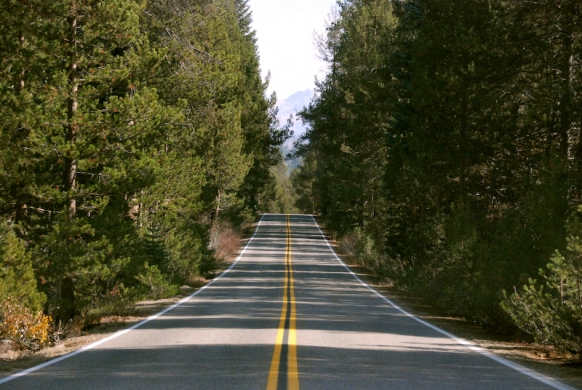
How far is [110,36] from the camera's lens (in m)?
18.3

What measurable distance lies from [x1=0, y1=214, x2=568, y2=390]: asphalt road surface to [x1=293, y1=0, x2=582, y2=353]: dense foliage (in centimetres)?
185

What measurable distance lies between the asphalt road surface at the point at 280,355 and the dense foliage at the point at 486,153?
6.06 feet

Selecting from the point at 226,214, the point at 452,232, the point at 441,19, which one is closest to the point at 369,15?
the point at 226,214

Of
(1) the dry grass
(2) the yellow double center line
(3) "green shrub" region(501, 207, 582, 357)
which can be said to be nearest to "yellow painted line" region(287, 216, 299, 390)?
(2) the yellow double center line

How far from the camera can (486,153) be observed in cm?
1995

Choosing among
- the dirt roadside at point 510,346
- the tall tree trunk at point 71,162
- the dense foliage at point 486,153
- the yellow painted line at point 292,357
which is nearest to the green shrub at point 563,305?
the dense foliage at point 486,153

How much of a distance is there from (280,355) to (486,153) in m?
12.0

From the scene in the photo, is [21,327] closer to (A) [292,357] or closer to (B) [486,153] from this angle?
(A) [292,357]

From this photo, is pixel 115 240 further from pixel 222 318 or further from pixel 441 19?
pixel 441 19

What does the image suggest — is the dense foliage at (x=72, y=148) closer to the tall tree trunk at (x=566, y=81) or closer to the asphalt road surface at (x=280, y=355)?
the asphalt road surface at (x=280, y=355)

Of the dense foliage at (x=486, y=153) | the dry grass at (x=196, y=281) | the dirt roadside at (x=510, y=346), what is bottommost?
the dry grass at (x=196, y=281)

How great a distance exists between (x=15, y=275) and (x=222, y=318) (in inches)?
186

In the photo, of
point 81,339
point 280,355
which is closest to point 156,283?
point 81,339

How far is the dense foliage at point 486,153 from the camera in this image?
13.3 meters
